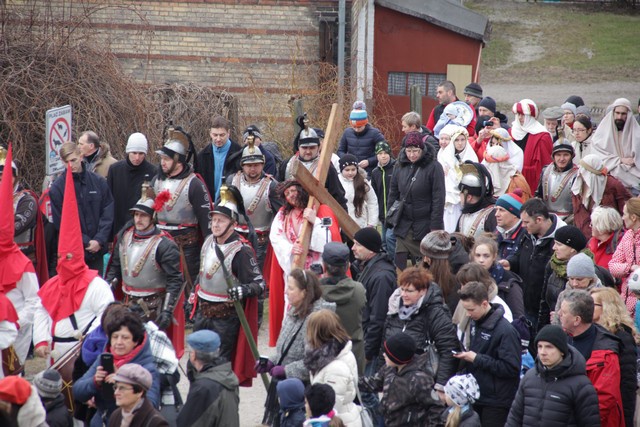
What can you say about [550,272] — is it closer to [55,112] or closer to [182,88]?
[55,112]

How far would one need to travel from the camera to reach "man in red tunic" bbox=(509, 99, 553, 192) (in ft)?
40.0

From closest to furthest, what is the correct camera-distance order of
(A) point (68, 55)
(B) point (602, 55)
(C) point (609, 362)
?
(C) point (609, 362), (A) point (68, 55), (B) point (602, 55)

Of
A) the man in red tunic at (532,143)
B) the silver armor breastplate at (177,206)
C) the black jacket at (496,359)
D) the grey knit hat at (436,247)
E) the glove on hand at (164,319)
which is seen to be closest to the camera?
the black jacket at (496,359)

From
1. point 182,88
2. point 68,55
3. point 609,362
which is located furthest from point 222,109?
point 609,362

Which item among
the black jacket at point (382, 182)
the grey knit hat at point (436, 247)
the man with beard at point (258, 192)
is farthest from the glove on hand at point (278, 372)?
the black jacket at point (382, 182)

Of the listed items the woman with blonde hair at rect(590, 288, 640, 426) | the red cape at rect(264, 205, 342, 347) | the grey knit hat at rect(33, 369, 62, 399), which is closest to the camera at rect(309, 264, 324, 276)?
the red cape at rect(264, 205, 342, 347)

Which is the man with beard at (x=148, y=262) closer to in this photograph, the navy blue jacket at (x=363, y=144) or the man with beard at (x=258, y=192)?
the man with beard at (x=258, y=192)

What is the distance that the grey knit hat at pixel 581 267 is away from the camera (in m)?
7.73

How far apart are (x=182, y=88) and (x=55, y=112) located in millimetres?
5280

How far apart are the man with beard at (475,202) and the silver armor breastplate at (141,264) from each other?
2777 millimetres

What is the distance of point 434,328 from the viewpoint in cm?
727

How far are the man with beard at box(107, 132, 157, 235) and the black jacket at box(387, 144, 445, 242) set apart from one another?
2503 mm

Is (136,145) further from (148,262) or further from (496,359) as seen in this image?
(496,359)

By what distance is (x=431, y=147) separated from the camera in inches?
423
